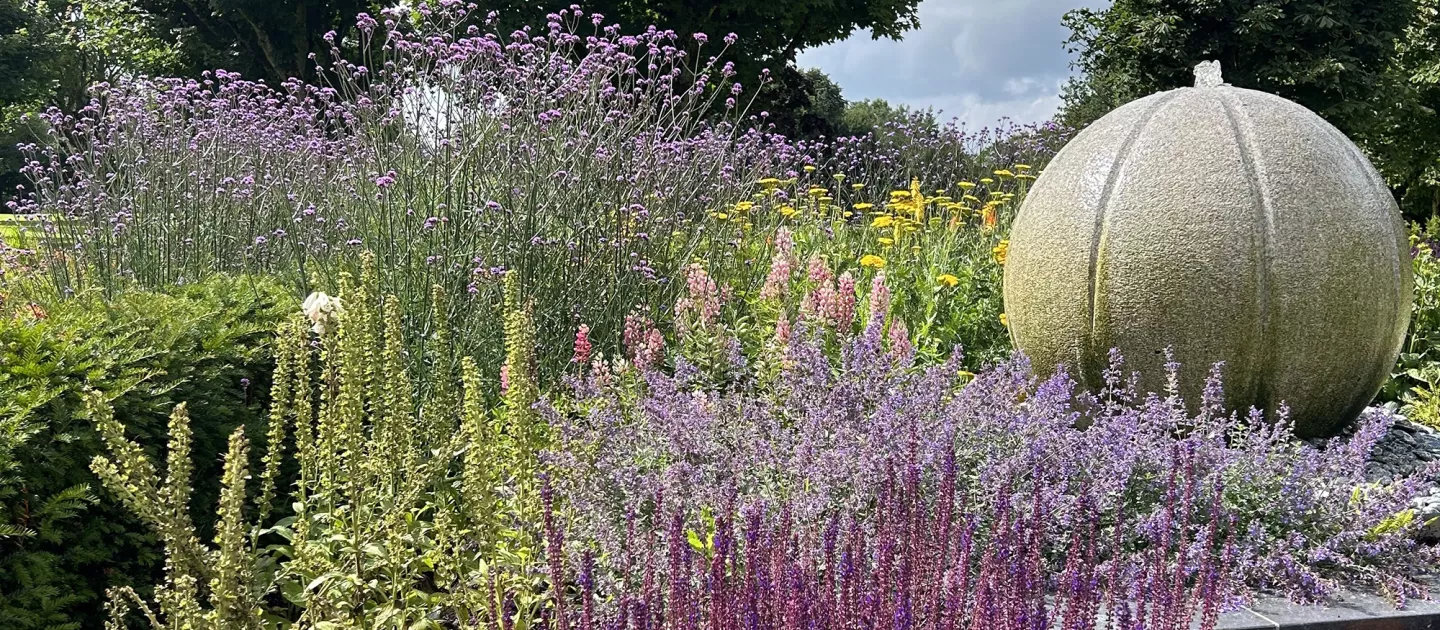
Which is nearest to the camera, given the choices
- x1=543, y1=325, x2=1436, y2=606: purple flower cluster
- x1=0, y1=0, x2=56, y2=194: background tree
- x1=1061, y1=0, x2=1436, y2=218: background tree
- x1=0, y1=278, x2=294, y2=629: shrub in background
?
x1=0, y1=278, x2=294, y2=629: shrub in background

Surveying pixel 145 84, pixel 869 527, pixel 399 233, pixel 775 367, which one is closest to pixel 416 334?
pixel 399 233

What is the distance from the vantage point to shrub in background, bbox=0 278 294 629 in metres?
2.66

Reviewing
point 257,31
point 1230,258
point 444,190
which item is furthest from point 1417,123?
point 257,31

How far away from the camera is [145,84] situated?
712cm

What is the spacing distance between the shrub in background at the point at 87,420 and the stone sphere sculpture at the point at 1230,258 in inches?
129

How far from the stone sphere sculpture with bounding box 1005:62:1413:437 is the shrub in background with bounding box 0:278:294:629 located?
3284 mm

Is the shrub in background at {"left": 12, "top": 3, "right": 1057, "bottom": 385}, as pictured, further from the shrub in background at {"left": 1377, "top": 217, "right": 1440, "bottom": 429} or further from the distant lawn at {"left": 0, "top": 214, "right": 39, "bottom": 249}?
the shrub in background at {"left": 1377, "top": 217, "right": 1440, "bottom": 429}

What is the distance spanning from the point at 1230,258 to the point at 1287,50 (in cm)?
2039

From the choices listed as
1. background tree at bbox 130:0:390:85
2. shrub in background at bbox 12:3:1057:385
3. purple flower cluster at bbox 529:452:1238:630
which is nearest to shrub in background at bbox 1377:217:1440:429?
shrub in background at bbox 12:3:1057:385

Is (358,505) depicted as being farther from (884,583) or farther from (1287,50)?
(1287,50)

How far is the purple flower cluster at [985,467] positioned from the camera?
116 inches


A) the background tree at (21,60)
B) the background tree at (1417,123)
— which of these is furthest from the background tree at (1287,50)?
the background tree at (21,60)

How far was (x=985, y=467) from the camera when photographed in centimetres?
307

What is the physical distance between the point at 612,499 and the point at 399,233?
8.57 feet
